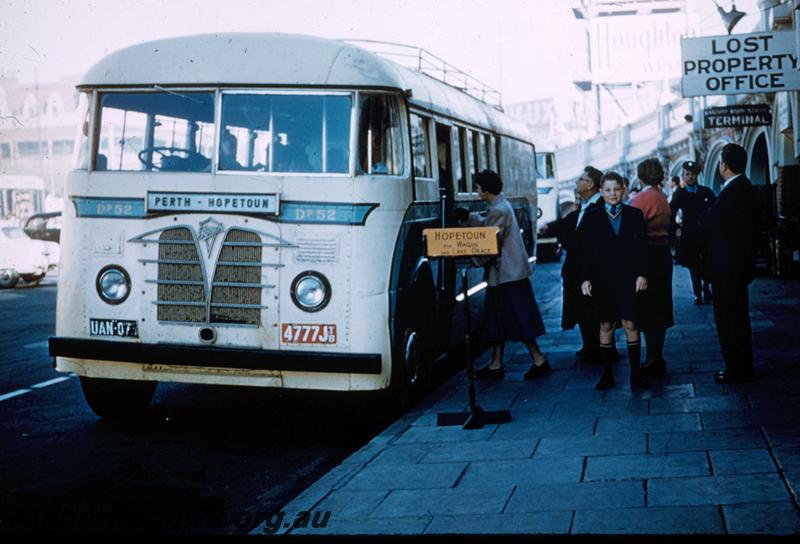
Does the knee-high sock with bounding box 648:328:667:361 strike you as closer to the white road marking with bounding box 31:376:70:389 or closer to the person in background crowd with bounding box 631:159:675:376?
the person in background crowd with bounding box 631:159:675:376

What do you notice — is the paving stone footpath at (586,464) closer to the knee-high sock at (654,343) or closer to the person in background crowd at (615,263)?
the knee-high sock at (654,343)

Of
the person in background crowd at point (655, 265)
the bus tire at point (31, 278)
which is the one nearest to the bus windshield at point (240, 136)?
the person in background crowd at point (655, 265)

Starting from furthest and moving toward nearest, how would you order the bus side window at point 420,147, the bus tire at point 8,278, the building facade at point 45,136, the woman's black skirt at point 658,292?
the building facade at point 45,136 < the bus tire at point 8,278 < the woman's black skirt at point 658,292 < the bus side window at point 420,147

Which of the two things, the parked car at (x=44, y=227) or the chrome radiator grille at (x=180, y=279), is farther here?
the parked car at (x=44, y=227)

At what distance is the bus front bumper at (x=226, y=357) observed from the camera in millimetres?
7422

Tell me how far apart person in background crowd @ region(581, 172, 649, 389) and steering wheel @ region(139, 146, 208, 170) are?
3.09 metres

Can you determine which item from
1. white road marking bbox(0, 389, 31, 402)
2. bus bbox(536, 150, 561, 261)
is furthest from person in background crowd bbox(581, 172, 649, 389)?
bus bbox(536, 150, 561, 261)

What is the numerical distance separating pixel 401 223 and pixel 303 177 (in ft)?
2.52

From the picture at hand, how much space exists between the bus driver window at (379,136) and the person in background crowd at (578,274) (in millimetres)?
2363

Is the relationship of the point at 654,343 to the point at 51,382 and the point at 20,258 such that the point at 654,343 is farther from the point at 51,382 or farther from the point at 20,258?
the point at 20,258

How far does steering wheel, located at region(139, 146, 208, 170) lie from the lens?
787 cm

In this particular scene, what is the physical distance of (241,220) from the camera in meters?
7.59

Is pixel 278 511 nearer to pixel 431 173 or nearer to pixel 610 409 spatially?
pixel 610 409

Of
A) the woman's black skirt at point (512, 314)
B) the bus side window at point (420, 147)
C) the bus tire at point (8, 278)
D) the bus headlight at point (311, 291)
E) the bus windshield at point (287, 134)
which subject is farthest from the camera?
the bus tire at point (8, 278)
